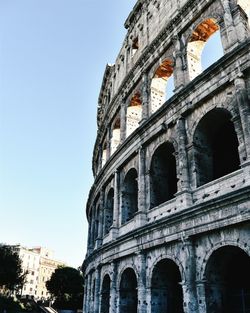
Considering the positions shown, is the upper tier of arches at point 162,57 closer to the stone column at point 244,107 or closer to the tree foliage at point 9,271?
the stone column at point 244,107

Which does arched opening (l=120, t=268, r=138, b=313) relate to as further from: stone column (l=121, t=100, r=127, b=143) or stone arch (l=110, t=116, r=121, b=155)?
stone arch (l=110, t=116, r=121, b=155)

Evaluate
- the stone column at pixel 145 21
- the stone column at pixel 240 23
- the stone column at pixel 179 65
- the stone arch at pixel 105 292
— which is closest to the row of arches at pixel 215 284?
the stone arch at pixel 105 292

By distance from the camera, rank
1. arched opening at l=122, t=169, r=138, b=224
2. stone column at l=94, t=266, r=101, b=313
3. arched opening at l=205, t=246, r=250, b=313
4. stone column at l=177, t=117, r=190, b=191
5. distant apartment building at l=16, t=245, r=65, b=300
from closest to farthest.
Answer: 1. arched opening at l=205, t=246, r=250, b=313
2. stone column at l=177, t=117, r=190, b=191
3. arched opening at l=122, t=169, r=138, b=224
4. stone column at l=94, t=266, r=101, b=313
5. distant apartment building at l=16, t=245, r=65, b=300

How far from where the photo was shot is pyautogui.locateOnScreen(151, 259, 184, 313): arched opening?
396 inches

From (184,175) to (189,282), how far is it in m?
3.00

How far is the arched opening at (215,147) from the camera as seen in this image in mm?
9805

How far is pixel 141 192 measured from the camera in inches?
460

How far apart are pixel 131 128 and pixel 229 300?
880 cm

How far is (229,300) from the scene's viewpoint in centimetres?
848

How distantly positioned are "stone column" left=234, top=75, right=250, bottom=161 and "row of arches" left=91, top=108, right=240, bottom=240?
810 mm

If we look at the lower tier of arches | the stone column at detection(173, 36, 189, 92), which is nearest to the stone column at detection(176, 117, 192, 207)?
the lower tier of arches

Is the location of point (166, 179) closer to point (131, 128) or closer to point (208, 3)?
point (131, 128)

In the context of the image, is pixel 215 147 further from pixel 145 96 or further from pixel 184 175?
pixel 145 96

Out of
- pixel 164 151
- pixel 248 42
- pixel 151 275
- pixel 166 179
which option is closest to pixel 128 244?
pixel 151 275
